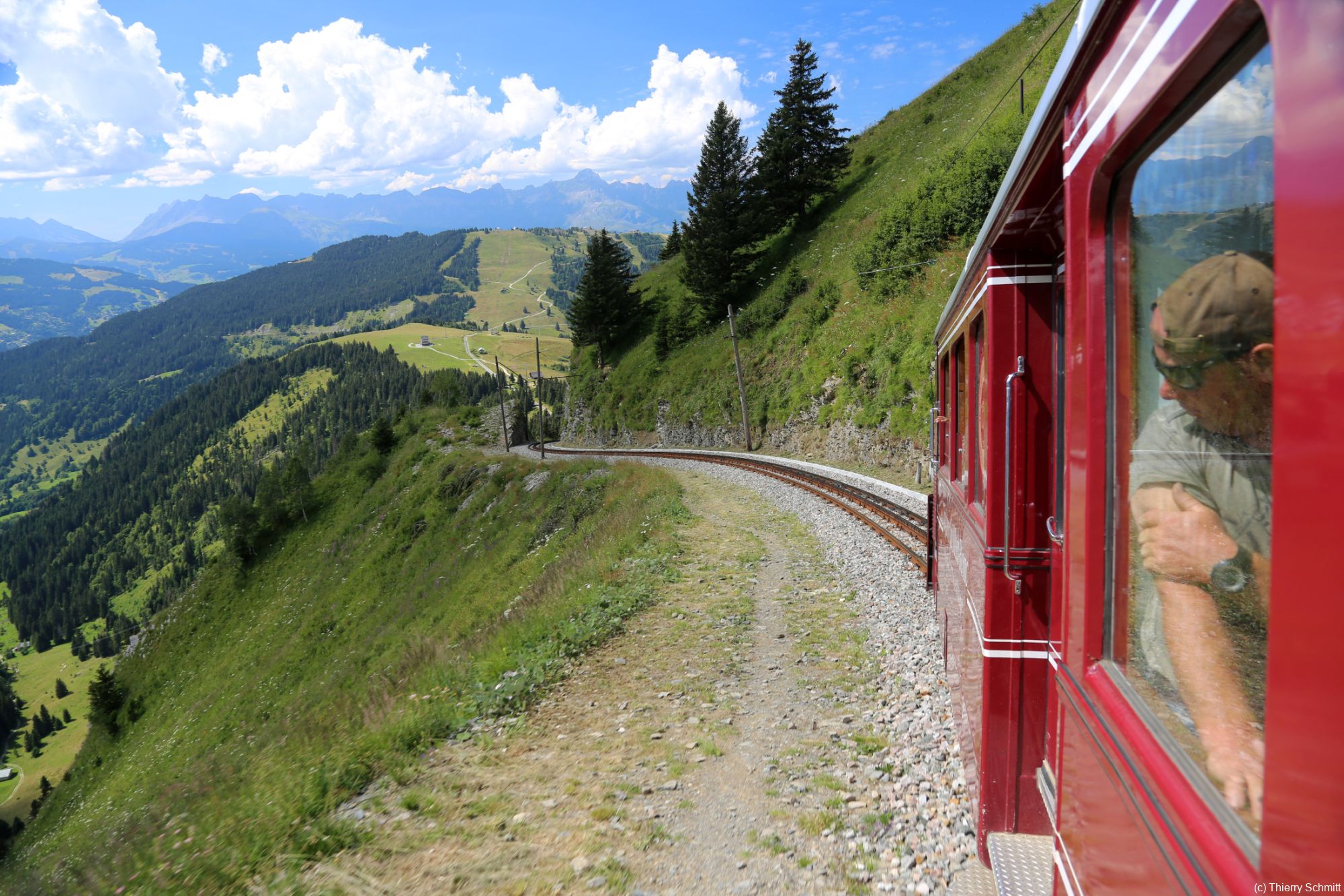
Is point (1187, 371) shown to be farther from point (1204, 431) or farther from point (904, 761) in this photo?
point (904, 761)

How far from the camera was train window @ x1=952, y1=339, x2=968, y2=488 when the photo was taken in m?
4.70

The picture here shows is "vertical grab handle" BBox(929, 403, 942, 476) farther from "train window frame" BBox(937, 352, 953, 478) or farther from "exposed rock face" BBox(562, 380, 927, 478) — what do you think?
"exposed rock face" BBox(562, 380, 927, 478)

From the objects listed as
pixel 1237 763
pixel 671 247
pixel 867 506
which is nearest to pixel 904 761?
pixel 1237 763

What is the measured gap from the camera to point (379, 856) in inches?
197

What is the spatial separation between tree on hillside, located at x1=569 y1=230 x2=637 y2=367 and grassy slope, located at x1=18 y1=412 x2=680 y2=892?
14.9 metres

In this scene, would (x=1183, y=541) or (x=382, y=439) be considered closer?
(x=1183, y=541)

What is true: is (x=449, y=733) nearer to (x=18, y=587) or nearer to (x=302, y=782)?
(x=302, y=782)

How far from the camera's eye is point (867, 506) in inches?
631

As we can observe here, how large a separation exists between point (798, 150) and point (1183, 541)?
50252mm

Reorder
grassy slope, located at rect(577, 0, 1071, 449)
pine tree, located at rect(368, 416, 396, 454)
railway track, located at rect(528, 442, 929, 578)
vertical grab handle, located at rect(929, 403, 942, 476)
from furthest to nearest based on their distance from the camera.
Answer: pine tree, located at rect(368, 416, 396, 454)
grassy slope, located at rect(577, 0, 1071, 449)
railway track, located at rect(528, 442, 929, 578)
vertical grab handle, located at rect(929, 403, 942, 476)

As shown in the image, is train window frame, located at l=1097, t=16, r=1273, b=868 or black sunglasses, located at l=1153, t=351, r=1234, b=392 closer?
black sunglasses, located at l=1153, t=351, r=1234, b=392

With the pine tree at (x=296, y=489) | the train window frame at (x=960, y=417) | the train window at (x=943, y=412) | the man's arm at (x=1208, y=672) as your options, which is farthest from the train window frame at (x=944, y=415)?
the pine tree at (x=296, y=489)

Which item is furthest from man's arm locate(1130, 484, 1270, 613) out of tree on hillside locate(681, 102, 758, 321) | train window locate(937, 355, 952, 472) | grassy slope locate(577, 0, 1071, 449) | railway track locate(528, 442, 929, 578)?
tree on hillside locate(681, 102, 758, 321)

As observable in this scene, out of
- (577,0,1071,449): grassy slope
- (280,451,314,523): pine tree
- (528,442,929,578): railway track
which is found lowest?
(280,451,314,523): pine tree
